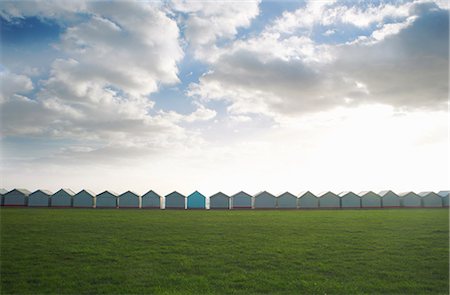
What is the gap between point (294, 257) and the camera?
1806 cm

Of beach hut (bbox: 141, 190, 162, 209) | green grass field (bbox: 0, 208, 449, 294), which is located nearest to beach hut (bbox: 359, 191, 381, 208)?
beach hut (bbox: 141, 190, 162, 209)

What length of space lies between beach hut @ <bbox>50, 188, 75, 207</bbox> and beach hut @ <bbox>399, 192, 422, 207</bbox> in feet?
276

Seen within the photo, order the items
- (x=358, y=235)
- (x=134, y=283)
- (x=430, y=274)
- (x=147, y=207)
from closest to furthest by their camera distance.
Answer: (x=134, y=283) < (x=430, y=274) < (x=358, y=235) < (x=147, y=207)

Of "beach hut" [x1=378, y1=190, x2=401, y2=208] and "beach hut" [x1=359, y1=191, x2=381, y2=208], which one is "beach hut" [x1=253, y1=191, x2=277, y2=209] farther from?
"beach hut" [x1=378, y1=190, x2=401, y2=208]

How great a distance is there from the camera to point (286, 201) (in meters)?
83.8

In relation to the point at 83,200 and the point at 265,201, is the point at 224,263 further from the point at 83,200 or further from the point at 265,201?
the point at 83,200

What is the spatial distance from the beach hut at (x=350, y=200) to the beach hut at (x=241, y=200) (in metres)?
23.3

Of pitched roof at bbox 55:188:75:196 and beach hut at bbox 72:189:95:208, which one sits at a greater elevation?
pitched roof at bbox 55:188:75:196

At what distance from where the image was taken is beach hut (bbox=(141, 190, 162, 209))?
8338 cm

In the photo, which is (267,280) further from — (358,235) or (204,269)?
(358,235)

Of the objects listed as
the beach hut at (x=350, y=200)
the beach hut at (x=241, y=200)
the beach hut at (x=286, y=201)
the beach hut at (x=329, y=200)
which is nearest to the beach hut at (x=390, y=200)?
the beach hut at (x=350, y=200)

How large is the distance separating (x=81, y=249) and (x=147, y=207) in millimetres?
64717

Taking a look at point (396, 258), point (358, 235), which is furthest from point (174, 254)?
point (358, 235)

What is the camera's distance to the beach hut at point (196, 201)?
83.8 m
